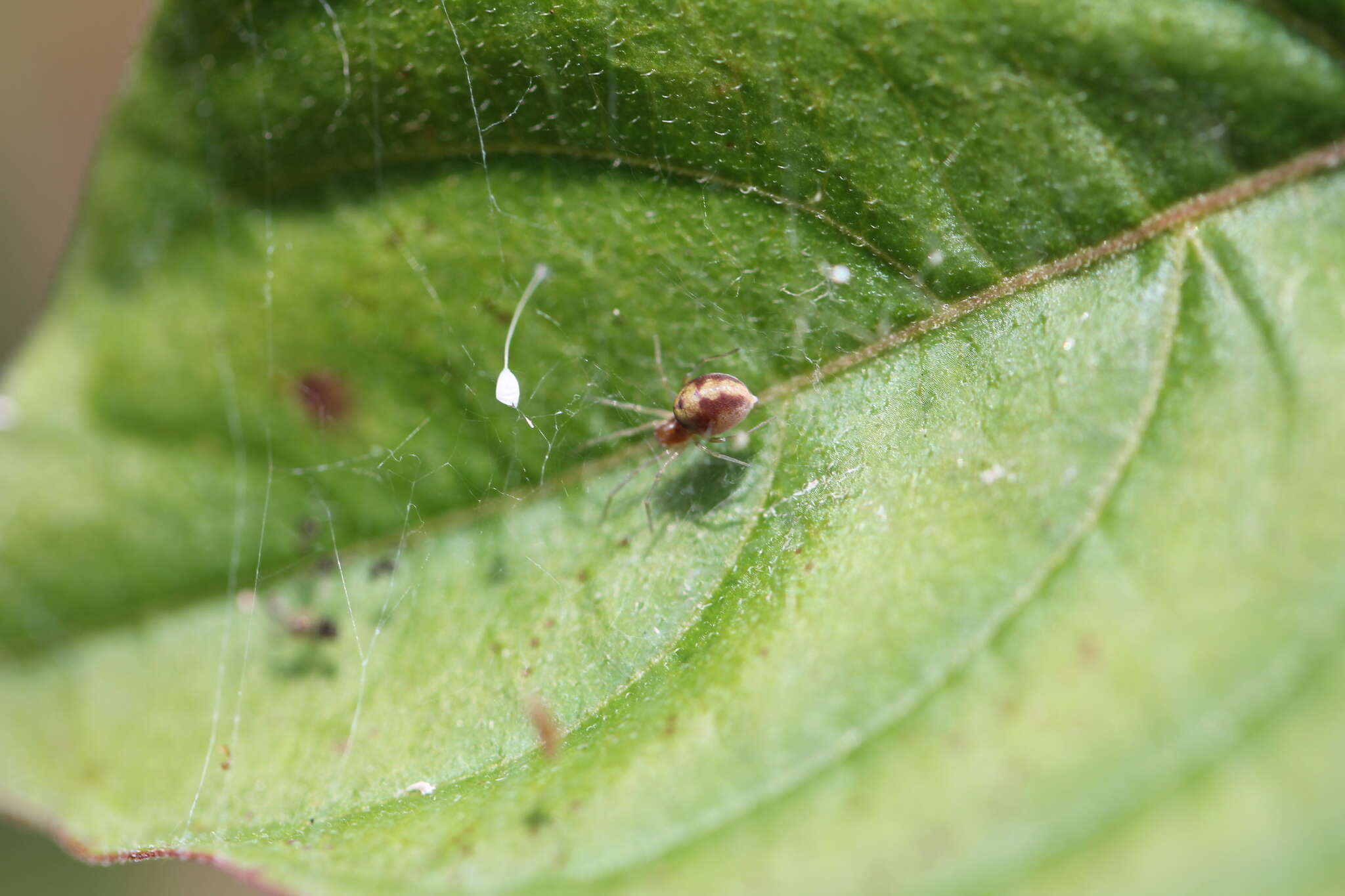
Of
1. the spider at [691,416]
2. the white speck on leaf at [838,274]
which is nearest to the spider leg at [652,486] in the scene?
the spider at [691,416]

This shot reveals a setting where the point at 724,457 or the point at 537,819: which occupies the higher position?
the point at 724,457

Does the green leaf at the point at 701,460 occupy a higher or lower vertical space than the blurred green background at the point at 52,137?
higher

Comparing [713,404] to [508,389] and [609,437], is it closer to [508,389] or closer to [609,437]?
[609,437]

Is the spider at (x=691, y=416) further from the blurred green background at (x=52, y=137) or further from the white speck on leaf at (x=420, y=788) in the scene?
the blurred green background at (x=52, y=137)

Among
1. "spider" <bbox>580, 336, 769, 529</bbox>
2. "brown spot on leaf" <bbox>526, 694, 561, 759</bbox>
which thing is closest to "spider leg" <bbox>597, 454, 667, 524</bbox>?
"spider" <bbox>580, 336, 769, 529</bbox>

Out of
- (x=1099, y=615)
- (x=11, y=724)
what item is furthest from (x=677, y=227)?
(x=11, y=724)

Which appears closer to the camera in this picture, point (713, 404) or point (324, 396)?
point (713, 404)

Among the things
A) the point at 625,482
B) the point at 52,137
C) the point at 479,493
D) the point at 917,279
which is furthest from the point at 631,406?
the point at 52,137
